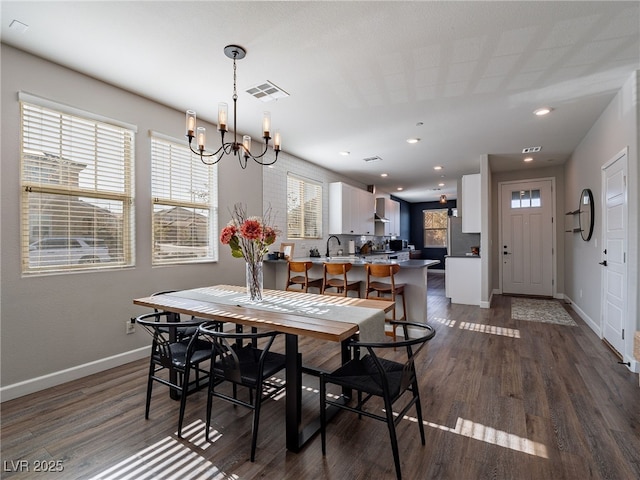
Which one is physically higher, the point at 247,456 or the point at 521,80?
the point at 521,80

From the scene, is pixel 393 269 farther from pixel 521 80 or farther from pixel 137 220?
pixel 137 220

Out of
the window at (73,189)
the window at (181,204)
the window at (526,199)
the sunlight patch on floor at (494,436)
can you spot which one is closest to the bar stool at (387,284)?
the sunlight patch on floor at (494,436)

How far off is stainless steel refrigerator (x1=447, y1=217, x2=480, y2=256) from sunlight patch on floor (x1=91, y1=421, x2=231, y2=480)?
618cm

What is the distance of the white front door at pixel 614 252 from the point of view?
3.14m

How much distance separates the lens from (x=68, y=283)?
110 inches

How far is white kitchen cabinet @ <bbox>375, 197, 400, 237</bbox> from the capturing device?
888cm

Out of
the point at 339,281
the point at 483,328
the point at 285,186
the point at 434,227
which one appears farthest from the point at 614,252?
the point at 434,227

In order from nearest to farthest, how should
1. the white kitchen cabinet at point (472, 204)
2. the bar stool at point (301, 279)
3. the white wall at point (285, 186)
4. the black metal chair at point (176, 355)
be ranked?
the black metal chair at point (176, 355) → the bar stool at point (301, 279) → the white wall at point (285, 186) → the white kitchen cabinet at point (472, 204)

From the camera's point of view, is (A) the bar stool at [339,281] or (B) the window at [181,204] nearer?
(B) the window at [181,204]

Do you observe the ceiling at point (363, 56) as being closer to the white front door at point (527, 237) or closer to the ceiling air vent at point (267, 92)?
the ceiling air vent at point (267, 92)

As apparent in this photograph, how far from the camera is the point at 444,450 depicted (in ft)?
6.08

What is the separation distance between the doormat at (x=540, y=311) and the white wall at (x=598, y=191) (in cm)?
24

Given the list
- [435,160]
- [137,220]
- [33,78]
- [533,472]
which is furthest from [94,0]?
[435,160]

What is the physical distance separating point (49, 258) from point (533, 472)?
12.2 ft
